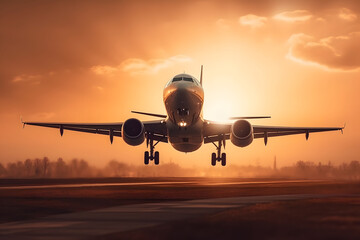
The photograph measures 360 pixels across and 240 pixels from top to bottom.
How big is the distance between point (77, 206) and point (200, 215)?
19.3 ft

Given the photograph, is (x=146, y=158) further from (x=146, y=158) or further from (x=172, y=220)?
(x=172, y=220)

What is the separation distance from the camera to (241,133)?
36562 mm

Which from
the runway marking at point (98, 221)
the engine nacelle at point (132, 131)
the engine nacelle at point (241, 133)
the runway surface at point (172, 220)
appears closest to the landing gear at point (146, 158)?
the engine nacelle at point (132, 131)

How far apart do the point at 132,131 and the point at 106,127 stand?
609cm

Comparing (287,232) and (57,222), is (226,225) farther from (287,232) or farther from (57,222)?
(57,222)

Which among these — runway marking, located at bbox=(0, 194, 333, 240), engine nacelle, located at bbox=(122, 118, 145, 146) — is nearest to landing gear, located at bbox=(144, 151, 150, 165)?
engine nacelle, located at bbox=(122, 118, 145, 146)

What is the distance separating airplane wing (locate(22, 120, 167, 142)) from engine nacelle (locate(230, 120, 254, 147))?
20.3 feet

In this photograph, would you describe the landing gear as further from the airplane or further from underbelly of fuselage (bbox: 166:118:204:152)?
underbelly of fuselage (bbox: 166:118:204:152)

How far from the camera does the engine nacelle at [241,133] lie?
36375 millimetres

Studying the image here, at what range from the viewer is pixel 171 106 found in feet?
113

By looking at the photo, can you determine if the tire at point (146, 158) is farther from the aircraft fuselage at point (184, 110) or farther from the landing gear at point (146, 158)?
the aircraft fuselage at point (184, 110)

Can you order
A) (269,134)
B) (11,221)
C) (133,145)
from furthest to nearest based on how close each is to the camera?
1. (269,134)
2. (133,145)
3. (11,221)

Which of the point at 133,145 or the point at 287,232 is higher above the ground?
the point at 133,145

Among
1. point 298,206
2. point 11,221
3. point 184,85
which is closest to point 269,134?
point 184,85
